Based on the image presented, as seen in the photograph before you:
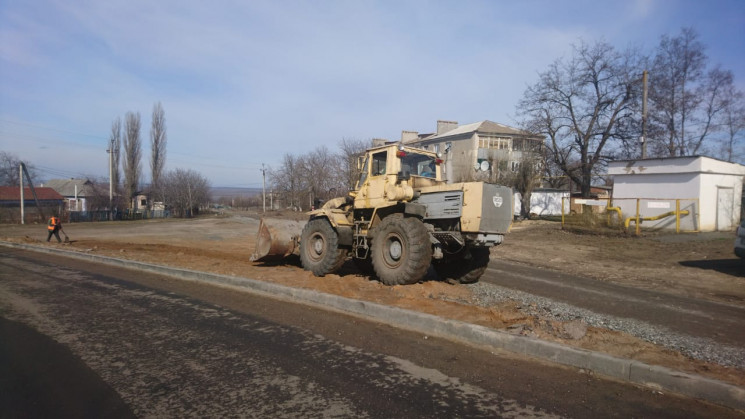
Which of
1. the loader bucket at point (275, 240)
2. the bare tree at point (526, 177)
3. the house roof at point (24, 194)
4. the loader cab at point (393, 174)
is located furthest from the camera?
the house roof at point (24, 194)

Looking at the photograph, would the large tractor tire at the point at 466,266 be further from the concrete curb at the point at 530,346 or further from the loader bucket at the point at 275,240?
the loader bucket at the point at 275,240

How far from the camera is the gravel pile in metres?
4.98

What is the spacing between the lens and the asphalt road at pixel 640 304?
20.9 feet

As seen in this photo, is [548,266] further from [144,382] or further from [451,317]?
[144,382]

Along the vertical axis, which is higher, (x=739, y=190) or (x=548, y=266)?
(x=739, y=190)

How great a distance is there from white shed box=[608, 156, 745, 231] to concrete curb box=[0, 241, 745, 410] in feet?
54.8

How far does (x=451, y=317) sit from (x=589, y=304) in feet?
10.6

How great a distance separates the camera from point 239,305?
722cm

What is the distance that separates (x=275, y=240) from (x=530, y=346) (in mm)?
7105

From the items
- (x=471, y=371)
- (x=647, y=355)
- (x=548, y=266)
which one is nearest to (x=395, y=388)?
(x=471, y=371)

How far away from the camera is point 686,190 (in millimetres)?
19875

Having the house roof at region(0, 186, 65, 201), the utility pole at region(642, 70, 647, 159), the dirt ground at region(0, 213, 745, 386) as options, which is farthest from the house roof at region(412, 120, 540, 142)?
the house roof at region(0, 186, 65, 201)

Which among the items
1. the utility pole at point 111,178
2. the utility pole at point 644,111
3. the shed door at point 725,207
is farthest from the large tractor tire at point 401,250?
the utility pole at point 111,178

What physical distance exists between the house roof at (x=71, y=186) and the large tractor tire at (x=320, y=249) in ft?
248
